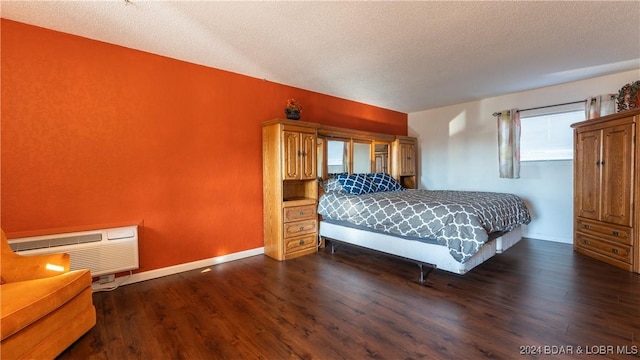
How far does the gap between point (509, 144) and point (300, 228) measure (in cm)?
371

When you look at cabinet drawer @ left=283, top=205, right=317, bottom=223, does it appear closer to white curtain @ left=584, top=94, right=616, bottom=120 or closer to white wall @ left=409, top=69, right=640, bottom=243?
white wall @ left=409, top=69, right=640, bottom=243

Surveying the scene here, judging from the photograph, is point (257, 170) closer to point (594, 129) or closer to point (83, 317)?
point (83, 317)

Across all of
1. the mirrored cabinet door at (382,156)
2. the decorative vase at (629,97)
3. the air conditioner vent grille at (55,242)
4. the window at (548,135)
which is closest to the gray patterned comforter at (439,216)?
the window at (548,135)

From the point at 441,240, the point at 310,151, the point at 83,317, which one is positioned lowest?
the point at 83,317

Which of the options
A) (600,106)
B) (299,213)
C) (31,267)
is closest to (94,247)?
(31,267)

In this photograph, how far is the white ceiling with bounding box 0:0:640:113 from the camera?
2.17 m

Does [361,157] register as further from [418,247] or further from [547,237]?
[547,237]

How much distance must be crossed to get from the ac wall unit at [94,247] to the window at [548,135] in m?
5.64

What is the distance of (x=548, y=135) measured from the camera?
434cm

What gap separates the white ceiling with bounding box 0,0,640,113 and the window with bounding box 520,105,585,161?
0.65 m

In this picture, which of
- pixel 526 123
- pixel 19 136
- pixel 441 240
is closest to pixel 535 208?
pixel 526 123

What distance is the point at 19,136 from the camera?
7.70ft

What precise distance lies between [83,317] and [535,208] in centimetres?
571

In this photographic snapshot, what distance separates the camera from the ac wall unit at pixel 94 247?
2.30 metres
